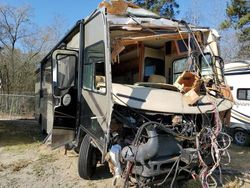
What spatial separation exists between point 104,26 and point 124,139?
1.72m

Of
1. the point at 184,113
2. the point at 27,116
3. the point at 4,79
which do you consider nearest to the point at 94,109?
the point at 184,113

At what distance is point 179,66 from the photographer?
21.4 feet

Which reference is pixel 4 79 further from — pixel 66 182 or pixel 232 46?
pixel 66 182

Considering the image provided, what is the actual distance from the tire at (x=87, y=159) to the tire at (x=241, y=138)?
246 inches

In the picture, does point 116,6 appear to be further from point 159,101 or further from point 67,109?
point 67,109

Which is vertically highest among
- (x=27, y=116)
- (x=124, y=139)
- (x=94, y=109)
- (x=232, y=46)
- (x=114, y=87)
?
(x=232, y=46)

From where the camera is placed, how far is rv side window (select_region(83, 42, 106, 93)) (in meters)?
4.80

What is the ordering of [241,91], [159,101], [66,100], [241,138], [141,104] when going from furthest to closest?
1. [241,91]
2. [241,138]
3. [66,100]
4. [159,101]
5. [141,104]

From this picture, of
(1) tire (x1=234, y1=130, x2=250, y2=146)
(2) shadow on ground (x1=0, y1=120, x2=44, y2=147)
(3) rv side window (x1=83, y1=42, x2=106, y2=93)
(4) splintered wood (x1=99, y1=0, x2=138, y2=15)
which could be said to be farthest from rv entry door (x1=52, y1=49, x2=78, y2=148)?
(1) tire (x1=234, y1=130, x2=250, y2=146)

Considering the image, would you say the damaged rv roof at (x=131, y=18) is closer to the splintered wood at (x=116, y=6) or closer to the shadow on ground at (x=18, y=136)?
the splintered wood at (x=116, y=6)

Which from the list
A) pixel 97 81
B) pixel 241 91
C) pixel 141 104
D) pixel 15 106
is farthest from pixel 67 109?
pixel 15 106

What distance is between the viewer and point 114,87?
4680mm

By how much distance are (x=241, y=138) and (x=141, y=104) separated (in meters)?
6.89

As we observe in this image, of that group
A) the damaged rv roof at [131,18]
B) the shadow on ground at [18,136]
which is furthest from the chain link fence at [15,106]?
the damaged rv roof at [131,18]
